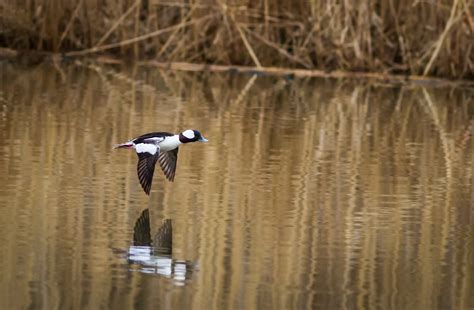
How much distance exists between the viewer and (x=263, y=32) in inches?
508

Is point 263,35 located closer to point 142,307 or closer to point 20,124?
point 20,124

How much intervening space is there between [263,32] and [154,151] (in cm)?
642

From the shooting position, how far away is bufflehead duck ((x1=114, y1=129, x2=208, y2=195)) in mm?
6395

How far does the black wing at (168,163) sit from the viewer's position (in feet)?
22.4

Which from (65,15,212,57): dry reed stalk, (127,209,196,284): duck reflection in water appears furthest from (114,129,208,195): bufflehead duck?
(65,15,212,57): dry reed stalk

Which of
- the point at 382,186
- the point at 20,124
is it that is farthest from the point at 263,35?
the point at 382,186

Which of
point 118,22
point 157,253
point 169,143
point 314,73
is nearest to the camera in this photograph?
point 157,253

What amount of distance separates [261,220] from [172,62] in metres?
7.37

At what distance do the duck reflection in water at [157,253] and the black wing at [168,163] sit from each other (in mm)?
848

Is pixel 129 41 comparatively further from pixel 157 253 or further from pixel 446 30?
pixel 157 253

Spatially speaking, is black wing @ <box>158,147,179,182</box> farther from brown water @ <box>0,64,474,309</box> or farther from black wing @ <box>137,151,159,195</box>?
black wing @ <box>137,151,159,195</box>

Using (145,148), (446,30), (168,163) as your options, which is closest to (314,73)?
(446,30)

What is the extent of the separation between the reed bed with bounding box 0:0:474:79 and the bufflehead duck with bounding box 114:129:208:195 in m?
5.61

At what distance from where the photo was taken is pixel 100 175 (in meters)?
6.90
